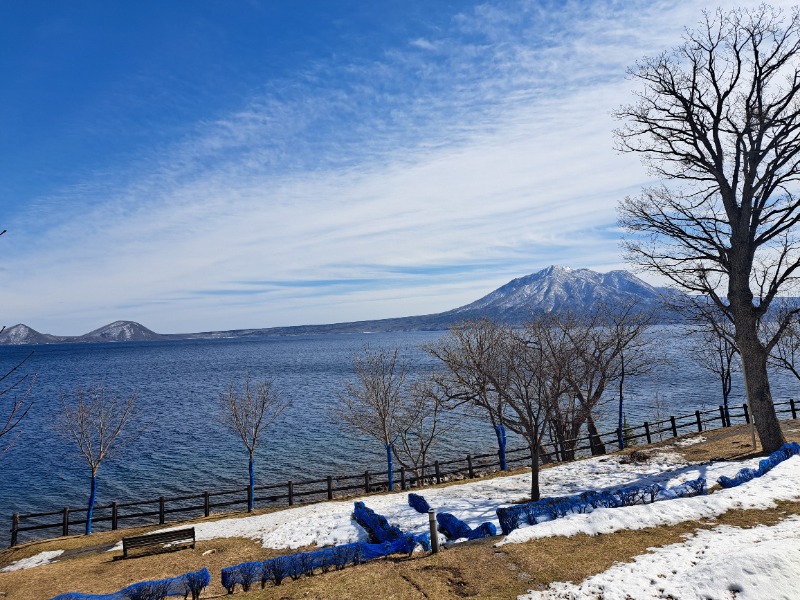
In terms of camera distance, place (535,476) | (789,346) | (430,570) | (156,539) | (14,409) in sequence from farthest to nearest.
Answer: (789,346) < (535,476) < (156,539) < (430,570) < (14,409)

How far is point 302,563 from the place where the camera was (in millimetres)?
11625

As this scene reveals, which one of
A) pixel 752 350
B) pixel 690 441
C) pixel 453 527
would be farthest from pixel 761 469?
pixel 453 527

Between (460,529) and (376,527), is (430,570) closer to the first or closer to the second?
(460,529)

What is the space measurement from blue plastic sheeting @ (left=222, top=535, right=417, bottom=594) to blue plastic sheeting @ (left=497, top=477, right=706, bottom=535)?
8.91ft

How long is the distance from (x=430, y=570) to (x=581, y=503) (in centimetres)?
531

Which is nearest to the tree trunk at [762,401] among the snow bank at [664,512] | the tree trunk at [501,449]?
the snow bank at [664,512]

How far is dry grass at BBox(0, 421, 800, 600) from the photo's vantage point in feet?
32.0

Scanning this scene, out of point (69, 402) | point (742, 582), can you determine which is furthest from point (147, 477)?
point (69, 402)

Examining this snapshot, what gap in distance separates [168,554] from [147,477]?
786 inches

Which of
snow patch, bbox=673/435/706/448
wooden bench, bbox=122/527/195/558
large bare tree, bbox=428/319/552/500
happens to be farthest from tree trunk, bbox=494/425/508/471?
wooden bench, bbox=122/527/195/558

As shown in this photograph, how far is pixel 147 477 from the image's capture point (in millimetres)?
33281

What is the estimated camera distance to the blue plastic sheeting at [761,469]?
49.4 feet

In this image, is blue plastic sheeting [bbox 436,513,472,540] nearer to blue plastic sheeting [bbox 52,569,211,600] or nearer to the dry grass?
the dry grass

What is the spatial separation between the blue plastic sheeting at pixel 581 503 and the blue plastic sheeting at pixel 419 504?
478 centimetres
